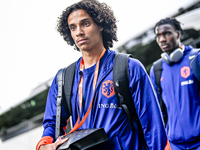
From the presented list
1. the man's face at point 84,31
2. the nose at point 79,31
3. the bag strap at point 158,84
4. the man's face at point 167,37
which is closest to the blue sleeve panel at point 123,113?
the man's face at point 84,31

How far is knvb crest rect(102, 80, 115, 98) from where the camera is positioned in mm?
1670

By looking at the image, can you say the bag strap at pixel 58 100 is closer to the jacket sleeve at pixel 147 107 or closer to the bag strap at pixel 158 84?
the jacket sleeve at pixel 147 107

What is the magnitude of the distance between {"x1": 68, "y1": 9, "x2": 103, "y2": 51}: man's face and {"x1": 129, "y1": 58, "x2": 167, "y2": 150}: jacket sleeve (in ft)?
1.24

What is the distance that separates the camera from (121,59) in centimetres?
174

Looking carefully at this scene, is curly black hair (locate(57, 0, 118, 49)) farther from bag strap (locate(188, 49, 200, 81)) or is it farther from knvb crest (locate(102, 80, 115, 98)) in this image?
bag strap (locate(188, 49, 200, 81))

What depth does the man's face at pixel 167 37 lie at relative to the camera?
10.8 ft

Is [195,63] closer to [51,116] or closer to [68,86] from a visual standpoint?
[68,86]

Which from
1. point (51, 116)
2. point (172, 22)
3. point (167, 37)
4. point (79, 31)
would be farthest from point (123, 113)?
point (172, 22)

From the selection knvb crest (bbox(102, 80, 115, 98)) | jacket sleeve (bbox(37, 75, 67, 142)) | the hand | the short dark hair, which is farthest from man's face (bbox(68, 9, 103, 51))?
the short dark hair

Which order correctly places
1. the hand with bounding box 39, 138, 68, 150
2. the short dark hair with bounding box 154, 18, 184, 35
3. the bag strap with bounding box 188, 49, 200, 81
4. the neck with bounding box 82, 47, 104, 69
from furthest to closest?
the short dark hair with bounding box 154, 18, 184, 35
the bag strap with bounding box 188, 49, 200, 81
the neck with bounding box 82, 47, 104, 69
the hand with bounding box 39, 138, 68, 150

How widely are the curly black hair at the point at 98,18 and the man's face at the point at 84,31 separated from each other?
6 cm

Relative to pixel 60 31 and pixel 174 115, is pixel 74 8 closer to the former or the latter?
pixel 60 31

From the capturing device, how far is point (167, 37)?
336 cm

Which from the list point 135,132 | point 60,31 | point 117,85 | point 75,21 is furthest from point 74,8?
point 135,132
